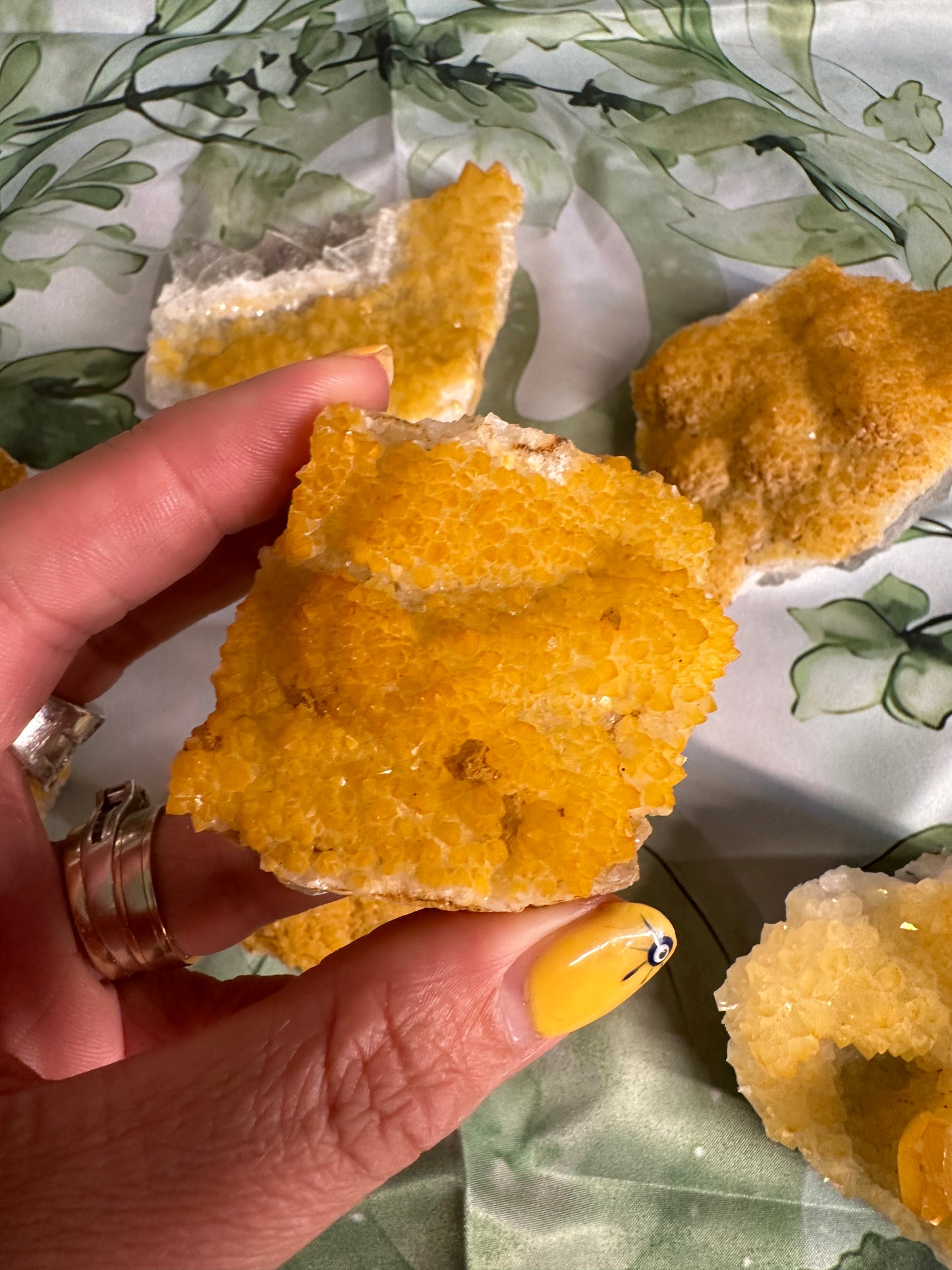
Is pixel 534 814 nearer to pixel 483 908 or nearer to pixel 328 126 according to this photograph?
pixel 483 908

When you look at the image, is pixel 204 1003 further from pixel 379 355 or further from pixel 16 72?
pixel 16 72

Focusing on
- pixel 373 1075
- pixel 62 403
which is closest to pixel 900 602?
pixel 373 1075

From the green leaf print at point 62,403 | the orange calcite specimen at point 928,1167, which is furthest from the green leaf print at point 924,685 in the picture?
the green leaf print at point 62,403

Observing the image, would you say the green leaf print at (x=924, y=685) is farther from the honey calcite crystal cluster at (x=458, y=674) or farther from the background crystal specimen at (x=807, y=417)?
the honey calcite crystal cluster at (x=458, y=674)

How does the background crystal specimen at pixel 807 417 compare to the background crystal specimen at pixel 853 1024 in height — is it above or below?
above

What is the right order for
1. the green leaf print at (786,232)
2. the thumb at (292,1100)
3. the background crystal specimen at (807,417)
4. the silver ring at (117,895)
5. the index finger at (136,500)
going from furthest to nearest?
the green leaf print at (786,232) → the background crystal specimen at (807,417) → the silver ring at (117,895) → the index finger at (136,500) → the thumb at (292,1100)

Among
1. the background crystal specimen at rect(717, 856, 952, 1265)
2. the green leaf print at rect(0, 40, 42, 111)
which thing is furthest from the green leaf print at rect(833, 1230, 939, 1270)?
the green leaf print at rect(0, 40, 42, 111)

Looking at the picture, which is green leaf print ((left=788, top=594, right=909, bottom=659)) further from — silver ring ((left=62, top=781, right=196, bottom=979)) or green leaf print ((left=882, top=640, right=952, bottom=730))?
silver ring ((left=62, top=781, right=196, bottom=979))
